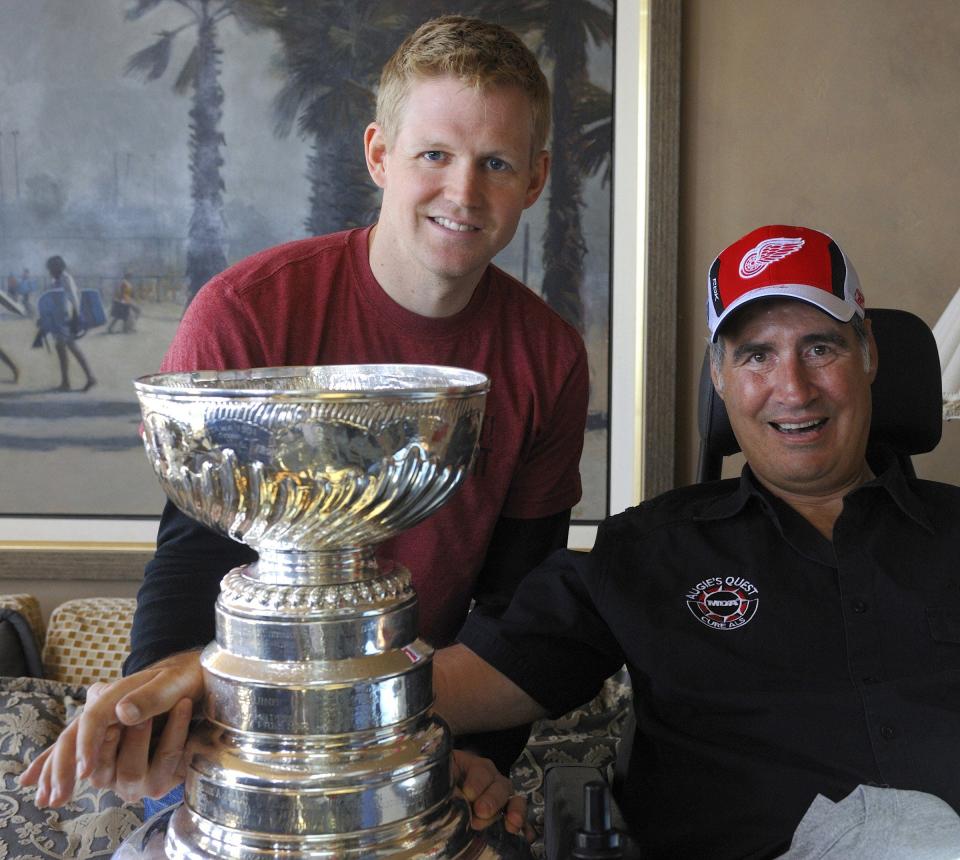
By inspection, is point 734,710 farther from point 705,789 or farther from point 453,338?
point 453,338

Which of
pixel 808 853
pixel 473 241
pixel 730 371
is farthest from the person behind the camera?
pixel 730 371

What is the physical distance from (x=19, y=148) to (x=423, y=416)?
8.27 feet

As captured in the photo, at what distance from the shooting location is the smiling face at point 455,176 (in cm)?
132

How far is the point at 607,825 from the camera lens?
2.79 ft

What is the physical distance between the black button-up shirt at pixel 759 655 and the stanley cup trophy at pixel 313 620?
72cm

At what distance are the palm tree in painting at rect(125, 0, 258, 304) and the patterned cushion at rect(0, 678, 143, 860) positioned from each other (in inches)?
39.8

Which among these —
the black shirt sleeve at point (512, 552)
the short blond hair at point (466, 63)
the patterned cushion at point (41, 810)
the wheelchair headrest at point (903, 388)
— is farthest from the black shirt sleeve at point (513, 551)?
the patterned cushion at point (41, 810)

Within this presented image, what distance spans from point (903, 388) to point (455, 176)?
0.81m

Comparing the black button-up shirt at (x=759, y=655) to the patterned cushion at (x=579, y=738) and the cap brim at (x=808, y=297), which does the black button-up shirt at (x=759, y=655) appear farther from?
the patterned cushion at (x=579, y=738)

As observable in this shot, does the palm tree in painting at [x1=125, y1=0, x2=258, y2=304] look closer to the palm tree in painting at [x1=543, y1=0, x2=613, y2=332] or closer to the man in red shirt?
the palm tree in painting at [x1=543, y1=0, x2=613, y2=332]

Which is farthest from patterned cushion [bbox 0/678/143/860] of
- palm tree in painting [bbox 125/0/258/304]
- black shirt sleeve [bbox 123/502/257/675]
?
black shirt sleeve [bbox 123/502/257/675]

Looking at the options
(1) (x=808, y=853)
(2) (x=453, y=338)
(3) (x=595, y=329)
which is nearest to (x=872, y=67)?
(3) (x=595, y=329)

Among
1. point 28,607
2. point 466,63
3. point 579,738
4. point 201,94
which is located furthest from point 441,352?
point 28,607

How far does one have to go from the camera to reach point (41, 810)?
2.22m
